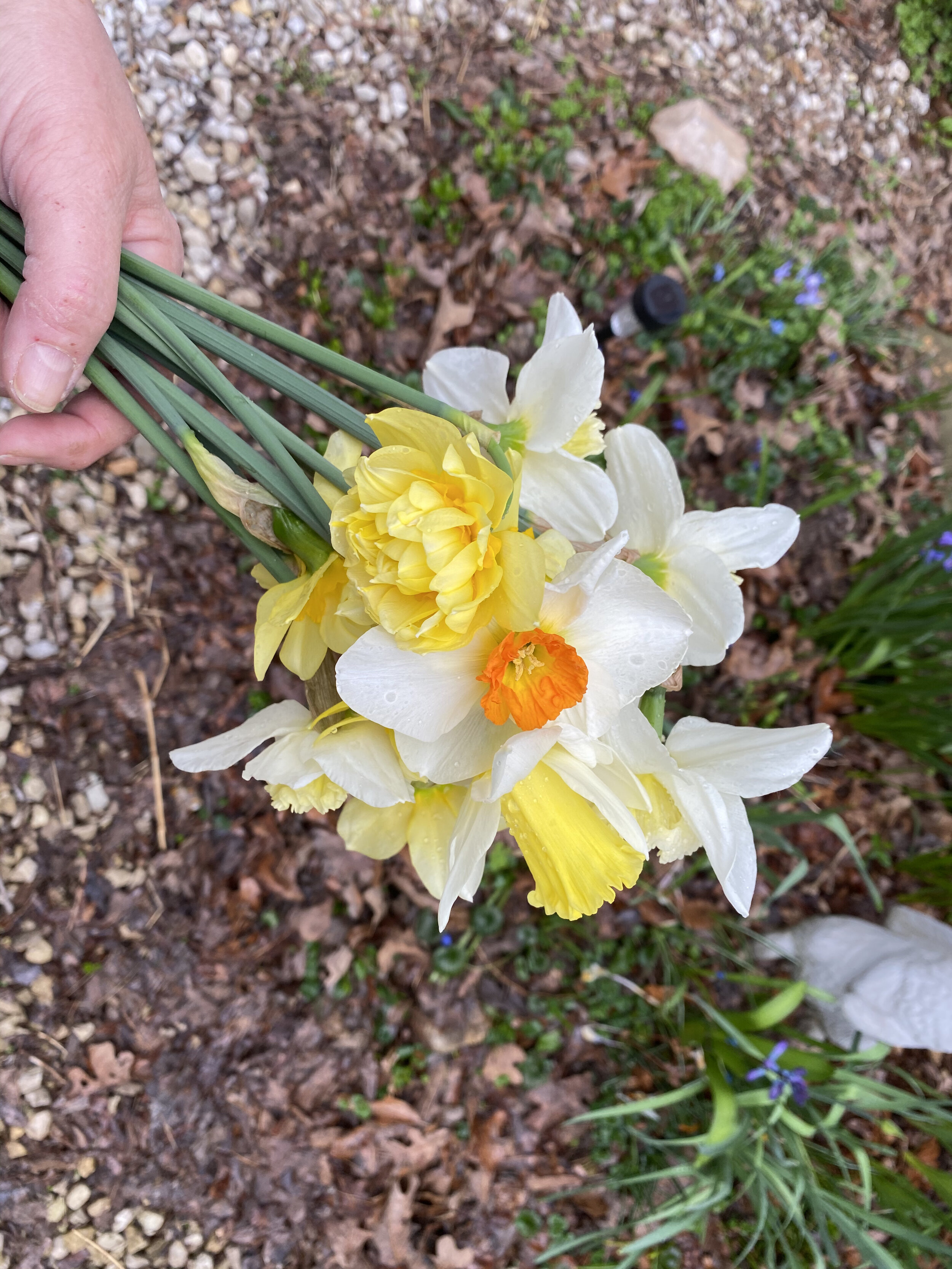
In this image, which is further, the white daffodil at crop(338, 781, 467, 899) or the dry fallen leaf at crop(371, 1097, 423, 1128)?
the dry fallen leaf at crop(371, 1097, 423, 1128)

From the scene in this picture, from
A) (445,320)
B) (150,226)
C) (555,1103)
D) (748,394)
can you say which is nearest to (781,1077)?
(555,1103)

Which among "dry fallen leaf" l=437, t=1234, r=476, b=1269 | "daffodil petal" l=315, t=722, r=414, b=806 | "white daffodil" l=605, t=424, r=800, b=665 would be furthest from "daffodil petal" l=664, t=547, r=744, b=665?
"dry fallen leaf" l=437, t=1234, r=476, b=1269

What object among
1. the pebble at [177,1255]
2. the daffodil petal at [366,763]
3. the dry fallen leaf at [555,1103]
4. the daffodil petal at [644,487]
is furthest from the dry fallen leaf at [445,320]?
the pebble at [177,1255]

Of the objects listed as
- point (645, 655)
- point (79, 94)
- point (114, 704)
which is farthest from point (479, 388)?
point (114, 704)

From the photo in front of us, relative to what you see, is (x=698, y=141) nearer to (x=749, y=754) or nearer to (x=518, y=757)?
(x=749, y=754)

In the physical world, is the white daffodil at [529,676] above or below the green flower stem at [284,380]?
below

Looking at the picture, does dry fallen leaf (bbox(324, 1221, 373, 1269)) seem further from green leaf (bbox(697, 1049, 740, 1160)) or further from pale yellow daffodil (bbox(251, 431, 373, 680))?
pale yellow daffodil (bbox(251, 431, 373, 680))

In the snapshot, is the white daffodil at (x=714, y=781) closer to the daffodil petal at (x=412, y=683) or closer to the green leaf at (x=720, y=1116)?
the daffodil petal at (x=412, y=683)
